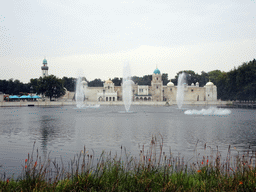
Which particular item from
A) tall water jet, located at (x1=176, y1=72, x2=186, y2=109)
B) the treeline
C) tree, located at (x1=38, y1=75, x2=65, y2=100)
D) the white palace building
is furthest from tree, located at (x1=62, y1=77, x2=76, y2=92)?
tall water jet, located at (x1=176, y1=72, x2=186, y2=109)

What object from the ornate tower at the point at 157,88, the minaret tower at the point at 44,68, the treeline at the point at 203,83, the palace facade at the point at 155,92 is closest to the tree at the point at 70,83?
the treeline at the point at 203,83

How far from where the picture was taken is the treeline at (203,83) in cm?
8086

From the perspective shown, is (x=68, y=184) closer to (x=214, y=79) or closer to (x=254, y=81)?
(x=254, y=81)

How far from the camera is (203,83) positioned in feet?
494

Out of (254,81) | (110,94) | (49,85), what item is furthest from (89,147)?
→ (110,94)

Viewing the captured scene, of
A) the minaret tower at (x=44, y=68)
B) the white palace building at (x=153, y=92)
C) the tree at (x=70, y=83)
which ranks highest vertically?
the minaret tower at (x=44, y=68)

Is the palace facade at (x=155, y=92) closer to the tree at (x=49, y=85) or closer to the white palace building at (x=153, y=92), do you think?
the white palace building at (x=153, y=92)

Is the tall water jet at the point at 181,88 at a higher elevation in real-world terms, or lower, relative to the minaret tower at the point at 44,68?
lower

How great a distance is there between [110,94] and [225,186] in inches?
4904

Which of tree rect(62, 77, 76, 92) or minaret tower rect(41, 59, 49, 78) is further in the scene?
tree rect(62, 77, 76, 92)

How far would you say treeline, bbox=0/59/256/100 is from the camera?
80.9 meters

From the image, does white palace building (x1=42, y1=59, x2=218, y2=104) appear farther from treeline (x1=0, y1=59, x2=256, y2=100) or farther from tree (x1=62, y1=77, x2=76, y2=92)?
treeline (x1=0, y1=59, x2=256, y2=100)

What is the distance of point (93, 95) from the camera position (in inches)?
5512

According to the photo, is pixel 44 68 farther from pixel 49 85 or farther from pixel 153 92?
pixel 153 92
